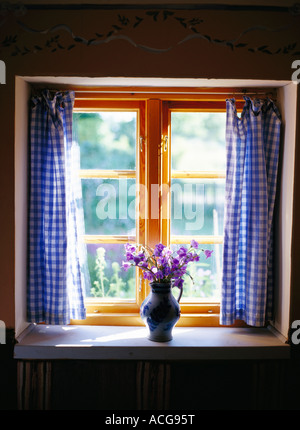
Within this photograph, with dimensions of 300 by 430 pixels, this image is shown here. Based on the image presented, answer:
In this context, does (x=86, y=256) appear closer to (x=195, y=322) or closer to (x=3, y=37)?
(x=195, y=322)

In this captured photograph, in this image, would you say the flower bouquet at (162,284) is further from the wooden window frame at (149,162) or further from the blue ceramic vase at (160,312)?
the wooden window frame at (149,162)

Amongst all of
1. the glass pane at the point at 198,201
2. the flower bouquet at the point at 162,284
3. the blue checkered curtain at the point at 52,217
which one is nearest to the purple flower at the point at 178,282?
the flower bouquet at the point at 162,284

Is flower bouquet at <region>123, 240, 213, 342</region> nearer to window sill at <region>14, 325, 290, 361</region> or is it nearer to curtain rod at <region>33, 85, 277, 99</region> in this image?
window sill at <region>14, 325, 290, 361</region>

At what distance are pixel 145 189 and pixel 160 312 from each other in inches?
29.5

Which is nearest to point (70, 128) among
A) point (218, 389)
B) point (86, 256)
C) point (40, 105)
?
point (40, 105)

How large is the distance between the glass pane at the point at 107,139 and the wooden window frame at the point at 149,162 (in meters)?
0.04

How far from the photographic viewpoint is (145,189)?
7.88 feet

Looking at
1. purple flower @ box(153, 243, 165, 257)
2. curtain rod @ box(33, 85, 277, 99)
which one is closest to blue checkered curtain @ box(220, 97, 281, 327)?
curtain rod @ box(33, 85, 277, 99)

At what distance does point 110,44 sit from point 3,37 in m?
0.58

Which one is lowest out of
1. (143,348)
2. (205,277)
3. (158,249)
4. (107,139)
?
(143,348)

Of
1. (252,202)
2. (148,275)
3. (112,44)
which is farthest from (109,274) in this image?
(112,44)

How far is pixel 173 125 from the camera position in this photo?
2416 millimetres

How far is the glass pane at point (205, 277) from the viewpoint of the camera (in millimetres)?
2428

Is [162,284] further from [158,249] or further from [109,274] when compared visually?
[109,274]
